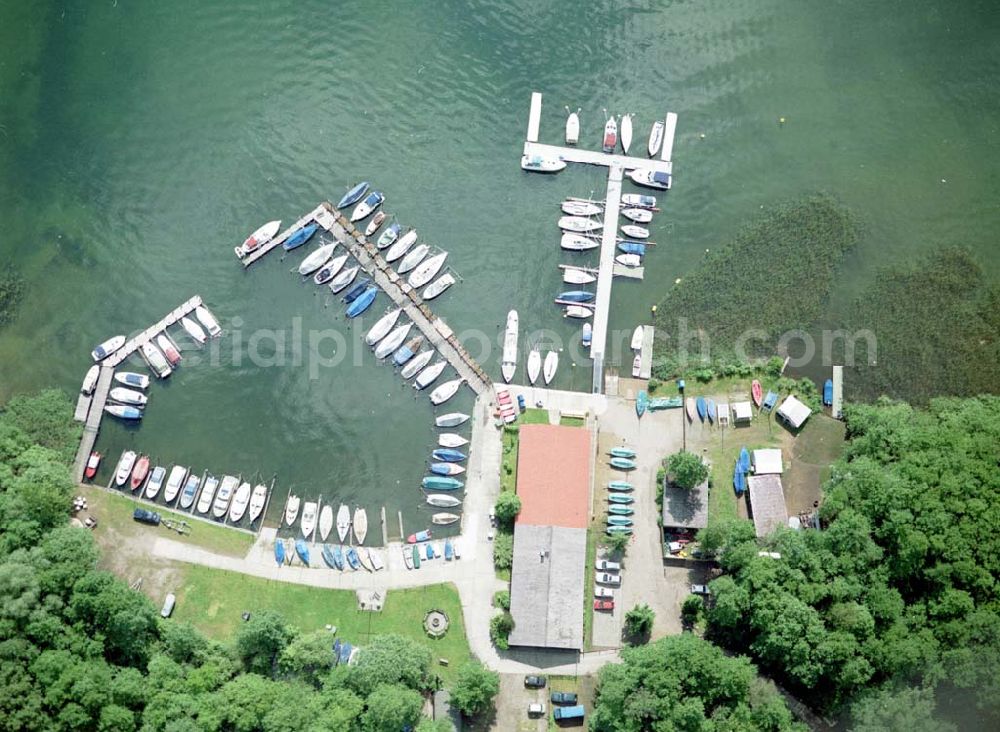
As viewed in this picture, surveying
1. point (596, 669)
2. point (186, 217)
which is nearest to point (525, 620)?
point (596, 669)

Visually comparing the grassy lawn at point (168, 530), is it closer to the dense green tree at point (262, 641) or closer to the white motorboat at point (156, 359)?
the dense green tree at point (262, 641)

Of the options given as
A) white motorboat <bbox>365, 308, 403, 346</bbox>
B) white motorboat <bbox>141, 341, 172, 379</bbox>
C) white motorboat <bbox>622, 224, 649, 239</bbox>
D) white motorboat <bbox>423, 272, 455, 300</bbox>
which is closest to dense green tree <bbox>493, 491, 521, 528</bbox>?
white motorboat <bbox>365, 308, 403, 346</bbox>

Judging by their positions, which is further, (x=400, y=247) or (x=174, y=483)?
(x=400, y=247)

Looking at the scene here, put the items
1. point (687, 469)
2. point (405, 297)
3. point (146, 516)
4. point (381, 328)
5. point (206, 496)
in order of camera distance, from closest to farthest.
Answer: point (687, 469), point (146, 516), point (206, 496), point (381, 328), point (405, 297)

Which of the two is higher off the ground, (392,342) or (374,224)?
(374,224)

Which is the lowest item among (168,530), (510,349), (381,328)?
(168,530)

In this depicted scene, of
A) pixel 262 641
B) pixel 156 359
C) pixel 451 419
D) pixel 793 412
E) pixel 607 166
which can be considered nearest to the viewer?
pixel 262 641

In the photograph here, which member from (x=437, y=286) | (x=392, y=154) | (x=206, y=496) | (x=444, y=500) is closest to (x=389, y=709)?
(x=444, y=500)

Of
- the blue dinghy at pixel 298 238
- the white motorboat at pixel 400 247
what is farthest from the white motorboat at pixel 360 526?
the blue dinghy at pixel 298 238

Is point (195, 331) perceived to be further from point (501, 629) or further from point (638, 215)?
point (638, 215)
